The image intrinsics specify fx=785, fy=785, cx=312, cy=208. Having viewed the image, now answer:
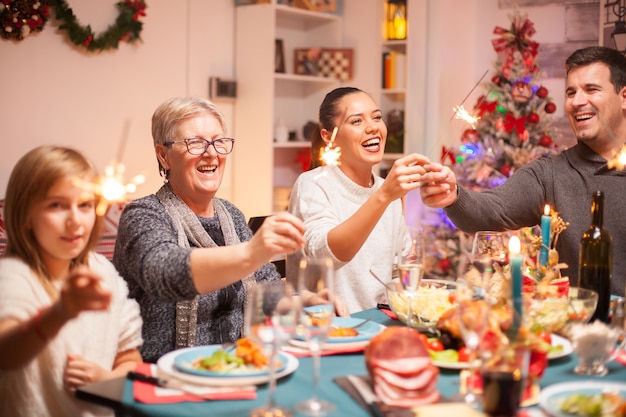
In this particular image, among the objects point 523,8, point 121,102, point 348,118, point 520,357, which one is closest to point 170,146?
point 348,118

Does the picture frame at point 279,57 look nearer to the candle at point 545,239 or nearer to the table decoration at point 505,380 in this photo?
→ the candle at point 545,239

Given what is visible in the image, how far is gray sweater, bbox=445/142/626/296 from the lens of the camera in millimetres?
2980

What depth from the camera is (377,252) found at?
304cm

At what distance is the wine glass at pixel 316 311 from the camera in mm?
1464

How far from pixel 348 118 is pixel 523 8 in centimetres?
347

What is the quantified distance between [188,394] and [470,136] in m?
4.09

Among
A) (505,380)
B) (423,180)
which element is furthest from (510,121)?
(505,380)

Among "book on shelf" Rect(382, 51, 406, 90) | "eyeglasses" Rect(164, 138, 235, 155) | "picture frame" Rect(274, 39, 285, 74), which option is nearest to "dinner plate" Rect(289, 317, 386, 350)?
"eyeglasses" Rect(164, 138, 235, 155)

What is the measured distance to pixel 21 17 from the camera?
4391 millimetres

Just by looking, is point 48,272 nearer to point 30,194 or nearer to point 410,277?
point 30,194

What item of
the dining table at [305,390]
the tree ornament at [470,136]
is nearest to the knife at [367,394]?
the dining table at [305,390]

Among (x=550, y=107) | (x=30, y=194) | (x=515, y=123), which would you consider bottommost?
(x=30, y=194)

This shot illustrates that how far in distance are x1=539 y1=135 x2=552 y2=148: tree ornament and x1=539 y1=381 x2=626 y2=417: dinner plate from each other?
385cm

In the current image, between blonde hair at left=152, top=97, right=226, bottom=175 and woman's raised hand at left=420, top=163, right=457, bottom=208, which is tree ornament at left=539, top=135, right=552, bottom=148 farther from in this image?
blonde hair at left=152, top=97, right=226, bottom=175
